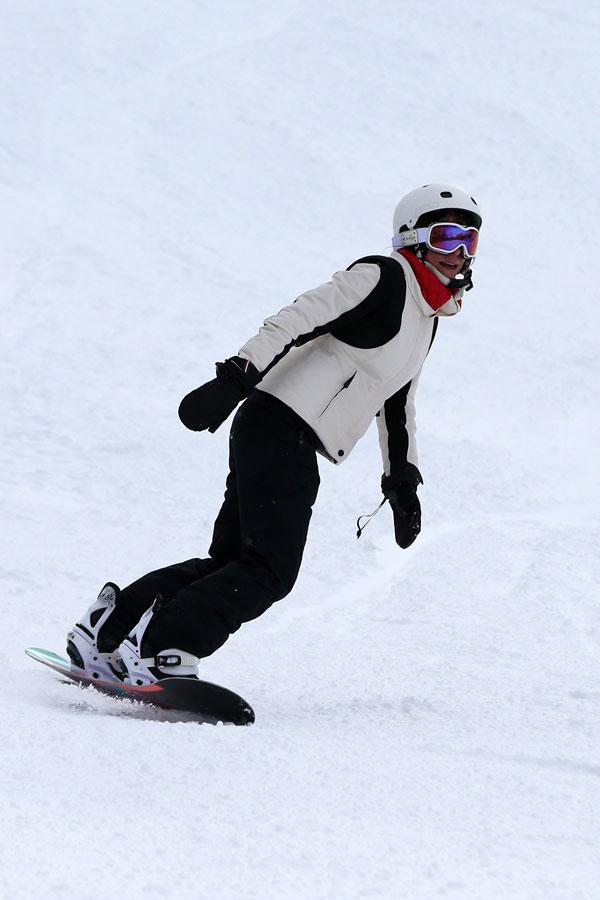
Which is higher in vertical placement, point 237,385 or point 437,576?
point 237,385

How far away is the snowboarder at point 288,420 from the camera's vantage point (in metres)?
3.29

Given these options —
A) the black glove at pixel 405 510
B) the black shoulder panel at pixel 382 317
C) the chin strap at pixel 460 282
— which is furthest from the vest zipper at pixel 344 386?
the black glove at pixel 405 510

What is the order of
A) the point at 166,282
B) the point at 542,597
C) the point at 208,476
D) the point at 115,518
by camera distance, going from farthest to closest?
1. the point at 166,282
2. the point at 208,476
3. the point at 115,518
4. the point at 542,597

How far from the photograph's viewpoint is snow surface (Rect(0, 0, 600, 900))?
2209 millimetres

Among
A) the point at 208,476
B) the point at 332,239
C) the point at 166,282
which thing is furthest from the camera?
the point at 332,239

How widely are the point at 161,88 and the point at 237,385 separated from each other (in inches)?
517

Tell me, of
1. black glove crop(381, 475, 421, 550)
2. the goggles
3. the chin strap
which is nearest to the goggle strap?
the goggles

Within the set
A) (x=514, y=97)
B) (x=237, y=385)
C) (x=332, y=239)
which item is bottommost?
(x=332, y=239)

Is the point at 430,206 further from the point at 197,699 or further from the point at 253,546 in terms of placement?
the point at 197,699

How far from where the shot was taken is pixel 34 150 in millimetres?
13141

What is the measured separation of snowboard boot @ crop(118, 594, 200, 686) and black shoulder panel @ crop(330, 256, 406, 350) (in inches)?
41.8

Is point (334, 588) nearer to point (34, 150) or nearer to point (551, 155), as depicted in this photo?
point (34, 150)

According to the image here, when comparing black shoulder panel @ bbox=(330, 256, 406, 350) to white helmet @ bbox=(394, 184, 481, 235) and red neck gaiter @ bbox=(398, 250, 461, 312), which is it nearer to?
red neck gaiter @ bbox=(398, 250, 461, 312)

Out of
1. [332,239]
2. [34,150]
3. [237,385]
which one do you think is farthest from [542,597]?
[34,150]
